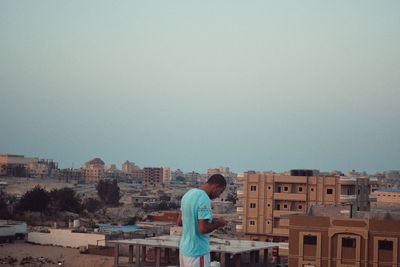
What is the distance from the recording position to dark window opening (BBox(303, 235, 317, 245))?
22953mm

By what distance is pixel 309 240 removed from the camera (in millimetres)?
23047

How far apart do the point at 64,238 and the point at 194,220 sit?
35414mm

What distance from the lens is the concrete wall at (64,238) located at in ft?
124

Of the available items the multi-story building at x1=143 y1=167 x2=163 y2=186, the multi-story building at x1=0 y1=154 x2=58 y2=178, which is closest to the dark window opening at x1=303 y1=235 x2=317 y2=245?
the multi-story building at x1=0 y1=154 x2=58 y2=178

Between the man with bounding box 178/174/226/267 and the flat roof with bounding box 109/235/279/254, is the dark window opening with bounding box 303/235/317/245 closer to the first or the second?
the flat roof with bounding box 109/235/279/254

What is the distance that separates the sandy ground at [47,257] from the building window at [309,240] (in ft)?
38.8

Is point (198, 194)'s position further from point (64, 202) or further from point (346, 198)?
point (64, 202)

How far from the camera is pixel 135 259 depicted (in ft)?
103

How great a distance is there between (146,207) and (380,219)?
55404 millimetres

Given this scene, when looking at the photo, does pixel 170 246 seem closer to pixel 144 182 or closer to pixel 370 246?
pixel 370 246

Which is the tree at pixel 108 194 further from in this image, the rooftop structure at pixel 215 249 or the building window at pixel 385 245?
the building window at pixel 385 245

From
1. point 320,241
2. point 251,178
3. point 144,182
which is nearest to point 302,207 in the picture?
point 251,178

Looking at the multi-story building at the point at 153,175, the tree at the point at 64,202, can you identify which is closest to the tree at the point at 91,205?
the tree at the point at 64,202

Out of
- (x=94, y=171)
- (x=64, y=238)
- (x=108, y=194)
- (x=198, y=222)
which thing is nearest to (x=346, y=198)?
(x=64, y=238)
